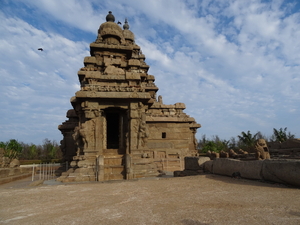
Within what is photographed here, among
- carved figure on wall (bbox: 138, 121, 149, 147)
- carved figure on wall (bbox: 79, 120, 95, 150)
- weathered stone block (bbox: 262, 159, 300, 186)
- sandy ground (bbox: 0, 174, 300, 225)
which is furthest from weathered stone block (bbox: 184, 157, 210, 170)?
carved figure on wall (bbox: 79, 120, 95, 150)

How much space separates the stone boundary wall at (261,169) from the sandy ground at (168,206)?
0.21 metres

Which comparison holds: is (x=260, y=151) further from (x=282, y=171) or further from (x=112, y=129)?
(x=112, y=129)

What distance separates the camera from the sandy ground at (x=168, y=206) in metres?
2.86

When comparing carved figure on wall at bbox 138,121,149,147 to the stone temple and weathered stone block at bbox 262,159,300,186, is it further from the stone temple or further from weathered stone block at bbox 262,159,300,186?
weathered stone block at bbox 262,159,300,186

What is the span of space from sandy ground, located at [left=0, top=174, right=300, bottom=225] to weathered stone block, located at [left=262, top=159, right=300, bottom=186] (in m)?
0.19

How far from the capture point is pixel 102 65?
12.7 metres

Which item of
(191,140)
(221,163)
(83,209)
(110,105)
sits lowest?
(83,209)

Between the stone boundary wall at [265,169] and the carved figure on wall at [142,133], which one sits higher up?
the carved figure on wall at [142,133]

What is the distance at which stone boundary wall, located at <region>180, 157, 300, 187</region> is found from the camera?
434 cm

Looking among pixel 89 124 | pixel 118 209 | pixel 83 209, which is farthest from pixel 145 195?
pixel 89 124

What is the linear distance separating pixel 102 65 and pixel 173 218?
37.2 feet

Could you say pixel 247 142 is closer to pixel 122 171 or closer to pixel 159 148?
pixel 159 148

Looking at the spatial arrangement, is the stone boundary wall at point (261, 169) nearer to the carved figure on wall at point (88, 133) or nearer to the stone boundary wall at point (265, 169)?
the stone boundary wall at point (265, 169)

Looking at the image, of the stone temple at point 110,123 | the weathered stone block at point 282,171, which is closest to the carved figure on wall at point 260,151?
the weathered stone block at point 282,171
